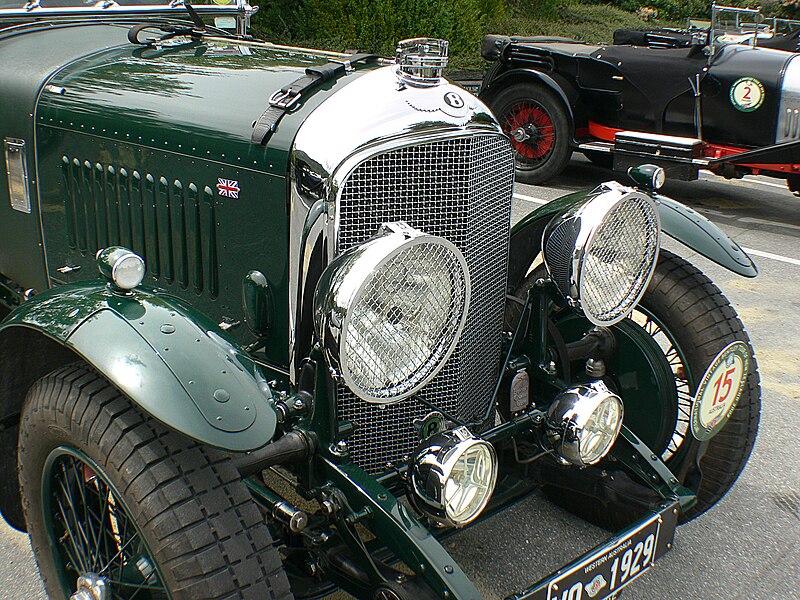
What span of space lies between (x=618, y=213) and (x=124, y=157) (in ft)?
4.81

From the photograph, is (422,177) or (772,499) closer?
(422,177)

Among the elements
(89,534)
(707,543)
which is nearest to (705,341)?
(707,543)

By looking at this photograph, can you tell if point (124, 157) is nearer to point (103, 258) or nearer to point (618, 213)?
point (103, 258)

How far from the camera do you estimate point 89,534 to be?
6.61 feet

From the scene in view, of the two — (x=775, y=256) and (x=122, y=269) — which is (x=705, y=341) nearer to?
(x=122, y=269)

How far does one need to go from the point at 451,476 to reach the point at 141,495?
658 millimetres

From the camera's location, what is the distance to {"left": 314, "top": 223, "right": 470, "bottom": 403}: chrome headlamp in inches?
68.9

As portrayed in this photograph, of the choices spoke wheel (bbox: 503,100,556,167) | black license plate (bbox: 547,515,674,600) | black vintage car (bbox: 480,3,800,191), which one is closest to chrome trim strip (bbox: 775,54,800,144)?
black vintage car (bbox: 480,3,800,191)

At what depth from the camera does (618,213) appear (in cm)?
236

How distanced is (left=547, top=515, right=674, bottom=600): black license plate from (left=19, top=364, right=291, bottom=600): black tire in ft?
2.30

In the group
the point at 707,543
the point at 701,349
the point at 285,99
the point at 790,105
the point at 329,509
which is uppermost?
the point at 285,99

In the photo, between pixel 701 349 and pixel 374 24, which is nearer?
pixel 701 349

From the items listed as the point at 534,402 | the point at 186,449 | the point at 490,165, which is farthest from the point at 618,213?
the point at 186,449

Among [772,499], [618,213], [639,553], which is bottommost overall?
[772,499]
